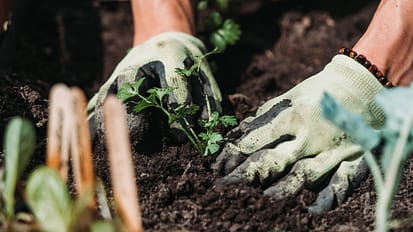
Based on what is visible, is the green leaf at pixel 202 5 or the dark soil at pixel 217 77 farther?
the green leaf at pixel 202 5

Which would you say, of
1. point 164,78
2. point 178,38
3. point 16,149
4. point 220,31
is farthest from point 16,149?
point 220,31

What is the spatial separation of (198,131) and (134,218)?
0.65 metres

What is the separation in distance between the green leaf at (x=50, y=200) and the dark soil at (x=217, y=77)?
359 mm

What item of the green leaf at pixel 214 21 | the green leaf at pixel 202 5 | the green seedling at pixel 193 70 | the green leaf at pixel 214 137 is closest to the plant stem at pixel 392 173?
the green leaf at pixel 214 137

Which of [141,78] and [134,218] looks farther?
[141,78]

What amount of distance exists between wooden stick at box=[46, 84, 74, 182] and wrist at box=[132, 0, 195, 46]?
3.05 feet

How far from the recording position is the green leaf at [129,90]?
68.7 inches

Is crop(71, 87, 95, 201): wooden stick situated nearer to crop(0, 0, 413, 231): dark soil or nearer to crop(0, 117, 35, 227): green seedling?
crop(0, 117, 35, 227): green seedling

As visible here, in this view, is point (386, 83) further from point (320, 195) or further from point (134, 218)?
point (134, 218)

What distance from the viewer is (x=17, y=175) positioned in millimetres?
1274

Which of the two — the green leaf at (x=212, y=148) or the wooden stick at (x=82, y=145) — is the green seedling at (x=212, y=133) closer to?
the green leaf at (x=212, y=148)

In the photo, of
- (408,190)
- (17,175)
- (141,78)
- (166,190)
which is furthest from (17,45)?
(408,190)

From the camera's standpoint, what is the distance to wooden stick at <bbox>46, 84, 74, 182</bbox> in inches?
49.6

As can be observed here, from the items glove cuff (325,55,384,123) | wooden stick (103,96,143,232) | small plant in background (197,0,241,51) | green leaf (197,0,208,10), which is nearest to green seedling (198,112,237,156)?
glove cuff (325,55,384,123)
